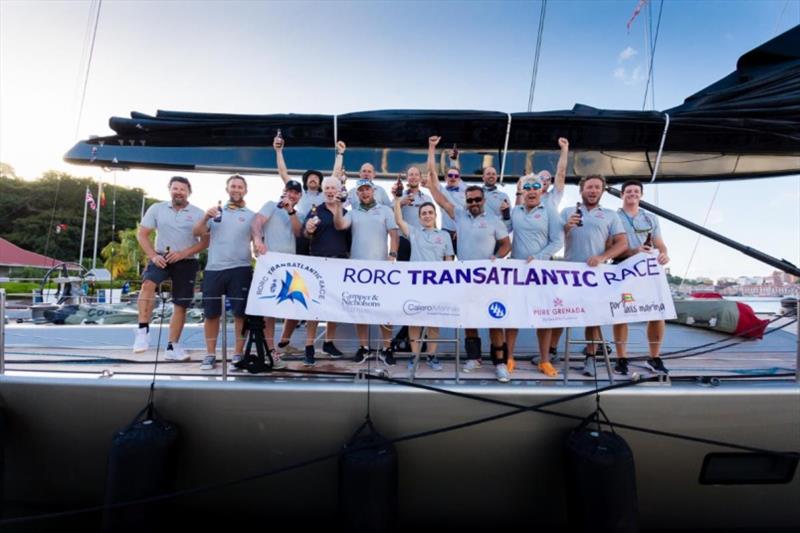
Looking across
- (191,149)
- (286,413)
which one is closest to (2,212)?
(191,149)

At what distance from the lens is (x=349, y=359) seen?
341 centimetres

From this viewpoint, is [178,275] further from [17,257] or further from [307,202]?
[17,257]

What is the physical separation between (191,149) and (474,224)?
3.26 metres

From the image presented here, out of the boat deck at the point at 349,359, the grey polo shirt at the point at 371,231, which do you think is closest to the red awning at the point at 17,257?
the boat deck at the point at 349,359

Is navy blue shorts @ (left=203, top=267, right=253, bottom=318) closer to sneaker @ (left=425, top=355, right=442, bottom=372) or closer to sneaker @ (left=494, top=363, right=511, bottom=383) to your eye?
sneaker @ (left=425, top=355, right=442, bottom=372)

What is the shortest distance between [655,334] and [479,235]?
1.67m

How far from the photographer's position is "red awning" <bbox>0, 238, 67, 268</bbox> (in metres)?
34.8

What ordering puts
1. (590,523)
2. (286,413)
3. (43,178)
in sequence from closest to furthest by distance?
(590,523) < (286,413) < (43,178)

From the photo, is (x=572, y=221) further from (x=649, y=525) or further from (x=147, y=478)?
(x=147, y=478)

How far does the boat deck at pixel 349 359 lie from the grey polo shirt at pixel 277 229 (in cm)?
97

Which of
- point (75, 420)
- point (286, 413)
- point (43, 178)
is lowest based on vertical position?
point (75, 420)

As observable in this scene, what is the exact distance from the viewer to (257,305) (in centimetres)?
309

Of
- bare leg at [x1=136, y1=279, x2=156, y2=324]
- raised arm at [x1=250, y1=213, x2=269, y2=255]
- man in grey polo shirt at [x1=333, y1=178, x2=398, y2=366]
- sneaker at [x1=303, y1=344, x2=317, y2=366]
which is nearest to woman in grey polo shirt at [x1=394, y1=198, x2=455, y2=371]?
man in grey polo shirt at [x1=333, y1=178, x2=398, y2=366]

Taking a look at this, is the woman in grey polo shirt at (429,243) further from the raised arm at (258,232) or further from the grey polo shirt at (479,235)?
the raised arm at (258,232)
